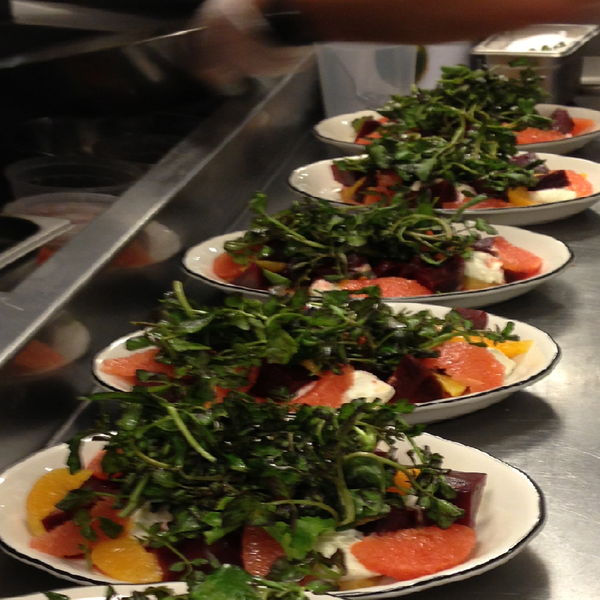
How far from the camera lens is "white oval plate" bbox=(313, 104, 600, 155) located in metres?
2.30

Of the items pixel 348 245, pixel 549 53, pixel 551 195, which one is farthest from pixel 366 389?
pixel 549 53

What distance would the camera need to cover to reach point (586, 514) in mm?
1015

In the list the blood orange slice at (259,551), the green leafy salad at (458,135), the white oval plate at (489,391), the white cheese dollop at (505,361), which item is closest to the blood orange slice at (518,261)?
the green leafy salad at (458,135)

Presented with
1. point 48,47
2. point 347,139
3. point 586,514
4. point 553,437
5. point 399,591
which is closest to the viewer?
point 399,591

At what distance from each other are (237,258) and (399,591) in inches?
35.0

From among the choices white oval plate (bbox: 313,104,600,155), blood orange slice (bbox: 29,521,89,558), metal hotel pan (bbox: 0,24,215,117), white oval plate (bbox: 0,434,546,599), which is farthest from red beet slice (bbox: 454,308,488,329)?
metal hotel pan (bbox: 0,24,215,117)

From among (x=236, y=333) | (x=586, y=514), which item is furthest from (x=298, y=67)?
(x=586, y=514)

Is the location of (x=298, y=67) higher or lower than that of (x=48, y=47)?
lower

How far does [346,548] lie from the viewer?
2.87 ft

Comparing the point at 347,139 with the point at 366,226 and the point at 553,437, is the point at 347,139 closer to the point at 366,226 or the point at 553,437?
the point at 366,226

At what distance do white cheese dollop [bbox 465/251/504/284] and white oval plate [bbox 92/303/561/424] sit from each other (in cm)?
20

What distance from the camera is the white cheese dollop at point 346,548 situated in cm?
86

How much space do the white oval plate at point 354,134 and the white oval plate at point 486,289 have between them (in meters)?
0.66

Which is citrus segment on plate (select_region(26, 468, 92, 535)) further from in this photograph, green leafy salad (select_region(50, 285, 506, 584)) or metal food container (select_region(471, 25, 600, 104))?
metal food container (select_region(471, 25, 600, 104))
